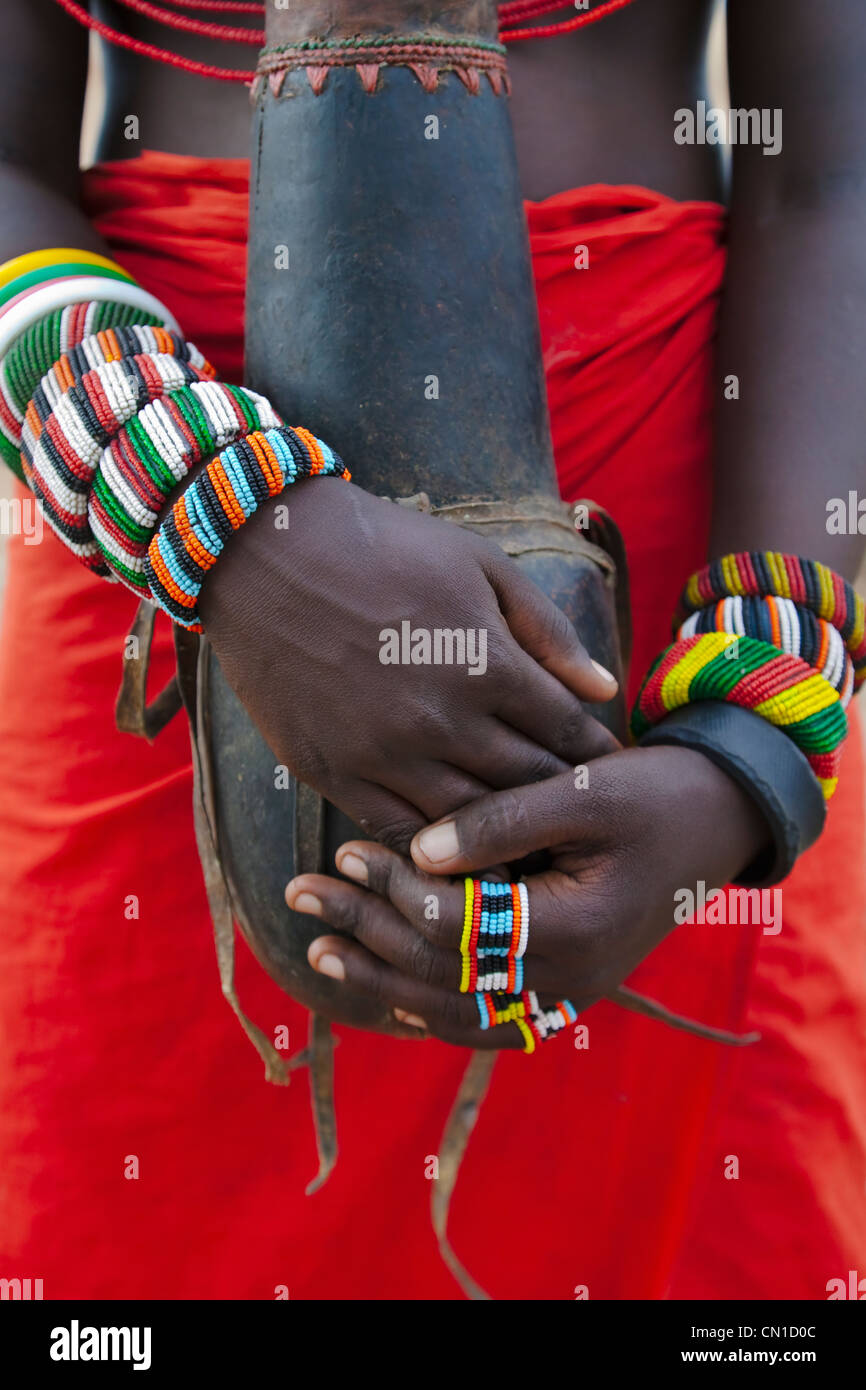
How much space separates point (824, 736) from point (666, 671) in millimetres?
149

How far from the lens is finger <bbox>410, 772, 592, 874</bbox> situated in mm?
902

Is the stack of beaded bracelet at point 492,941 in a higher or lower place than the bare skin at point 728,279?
lower

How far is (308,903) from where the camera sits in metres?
0.97

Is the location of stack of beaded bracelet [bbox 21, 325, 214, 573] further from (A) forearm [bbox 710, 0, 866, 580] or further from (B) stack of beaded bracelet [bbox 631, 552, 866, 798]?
(A) forearm [bbox 710, 0, 866, 580]

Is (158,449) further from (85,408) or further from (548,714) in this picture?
(548,714)

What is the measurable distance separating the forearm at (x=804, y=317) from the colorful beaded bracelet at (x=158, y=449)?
0.57 metres

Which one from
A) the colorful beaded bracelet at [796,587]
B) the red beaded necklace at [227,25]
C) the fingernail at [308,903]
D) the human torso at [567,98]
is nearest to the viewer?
the fingernail at [308,903]

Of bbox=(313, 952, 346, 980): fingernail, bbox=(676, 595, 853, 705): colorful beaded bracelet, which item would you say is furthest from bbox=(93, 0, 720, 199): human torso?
bbox=(313, 952, 346, 980): fingernail

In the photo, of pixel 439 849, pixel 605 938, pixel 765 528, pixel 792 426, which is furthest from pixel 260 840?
pixel 792 426

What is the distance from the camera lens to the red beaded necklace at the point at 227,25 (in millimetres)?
1211

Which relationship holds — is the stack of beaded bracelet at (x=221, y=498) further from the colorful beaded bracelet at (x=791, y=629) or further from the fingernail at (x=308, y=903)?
the colorful beaded bracelet at (x=791, y=629)

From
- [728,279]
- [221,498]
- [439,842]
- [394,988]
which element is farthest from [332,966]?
[728,279]

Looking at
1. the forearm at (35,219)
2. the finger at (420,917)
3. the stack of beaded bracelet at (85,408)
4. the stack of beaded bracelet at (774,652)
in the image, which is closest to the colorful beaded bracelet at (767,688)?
the stack of beaded bracelet at (774,652)

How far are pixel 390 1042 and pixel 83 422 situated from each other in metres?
0.87
